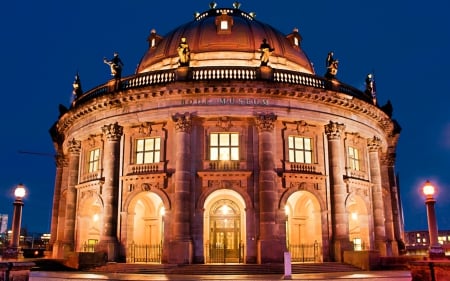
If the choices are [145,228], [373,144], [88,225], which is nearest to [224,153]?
[145,228]

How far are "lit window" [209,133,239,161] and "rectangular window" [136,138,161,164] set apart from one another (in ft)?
12.0

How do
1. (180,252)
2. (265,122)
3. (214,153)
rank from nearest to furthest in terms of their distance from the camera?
1. (180,252)
2. (265,122)
3. (214,153)

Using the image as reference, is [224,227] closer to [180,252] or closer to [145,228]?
[180,252]

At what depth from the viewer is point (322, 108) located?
3309cm

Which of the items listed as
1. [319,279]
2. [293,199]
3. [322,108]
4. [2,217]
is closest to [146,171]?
[293,199]

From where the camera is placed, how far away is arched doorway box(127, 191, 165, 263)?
3156 centimetres

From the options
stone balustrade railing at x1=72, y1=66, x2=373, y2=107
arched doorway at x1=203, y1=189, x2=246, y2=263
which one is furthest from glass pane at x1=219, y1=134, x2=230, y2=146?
stone balustrade railing at x1=72, y1=66, x2=373, y2=107

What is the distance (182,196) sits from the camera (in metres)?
29.8

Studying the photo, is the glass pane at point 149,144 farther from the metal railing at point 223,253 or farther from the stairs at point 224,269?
the stairs at point 224,269

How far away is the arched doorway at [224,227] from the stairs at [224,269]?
3880mm

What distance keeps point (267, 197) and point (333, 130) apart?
277 inches

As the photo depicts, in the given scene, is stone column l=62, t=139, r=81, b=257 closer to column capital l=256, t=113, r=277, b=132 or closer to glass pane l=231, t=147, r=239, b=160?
glass pane l=231, t=147, r=239, b=160

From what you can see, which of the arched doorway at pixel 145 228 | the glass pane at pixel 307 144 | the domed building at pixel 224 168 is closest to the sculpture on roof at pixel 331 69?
the domed building at pixel 224 168

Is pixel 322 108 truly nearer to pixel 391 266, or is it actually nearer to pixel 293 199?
pixel 293 199
